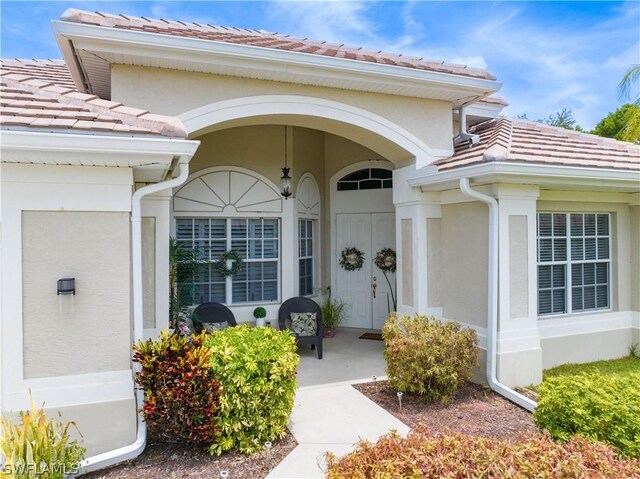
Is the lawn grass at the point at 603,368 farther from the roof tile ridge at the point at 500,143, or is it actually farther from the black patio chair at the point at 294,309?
the black patio chair at the point at 294,309

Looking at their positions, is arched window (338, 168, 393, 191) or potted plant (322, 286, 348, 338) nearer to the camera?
potted plant (322, 286, 348, 338)

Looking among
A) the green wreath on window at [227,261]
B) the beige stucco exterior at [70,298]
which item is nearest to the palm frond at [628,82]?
the green wreath on window at [227,261]

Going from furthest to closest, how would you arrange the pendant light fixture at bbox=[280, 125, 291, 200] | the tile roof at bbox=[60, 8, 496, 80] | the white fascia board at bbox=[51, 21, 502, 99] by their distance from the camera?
1. the pendant light fixture at bbox=[280, 125, 291, 200]
2. the tile roof at bbox=[60, 8, 496, 80]
3. the white fascia board at bbox=[51, 21, 502, 99]

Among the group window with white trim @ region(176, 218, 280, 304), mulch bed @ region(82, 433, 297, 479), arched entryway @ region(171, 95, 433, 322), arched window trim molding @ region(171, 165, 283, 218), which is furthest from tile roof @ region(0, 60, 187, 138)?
window with white trim @ region(176, 218, 280, 304)

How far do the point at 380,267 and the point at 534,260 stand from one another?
167 inches

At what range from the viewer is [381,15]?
31.7ft

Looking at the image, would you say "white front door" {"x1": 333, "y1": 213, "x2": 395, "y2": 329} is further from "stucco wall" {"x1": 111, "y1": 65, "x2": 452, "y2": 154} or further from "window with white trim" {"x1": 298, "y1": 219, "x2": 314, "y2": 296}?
"stucco wall" {"x1": 111, "y1": 65, "x2": 452, "y2": 154}

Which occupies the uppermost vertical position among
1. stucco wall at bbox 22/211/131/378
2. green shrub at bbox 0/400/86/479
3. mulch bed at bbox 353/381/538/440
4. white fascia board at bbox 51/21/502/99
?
white fascia board at bbox 51/21/502/99

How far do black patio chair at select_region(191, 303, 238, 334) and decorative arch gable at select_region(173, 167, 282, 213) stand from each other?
2115 mm

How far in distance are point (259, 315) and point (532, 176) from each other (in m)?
6.06

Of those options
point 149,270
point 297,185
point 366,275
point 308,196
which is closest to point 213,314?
point 149,270

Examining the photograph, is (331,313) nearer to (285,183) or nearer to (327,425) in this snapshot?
(285,183)

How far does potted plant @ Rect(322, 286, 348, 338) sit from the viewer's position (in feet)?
34.0

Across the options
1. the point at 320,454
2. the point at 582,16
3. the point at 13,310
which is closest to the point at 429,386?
the point at 320,454
